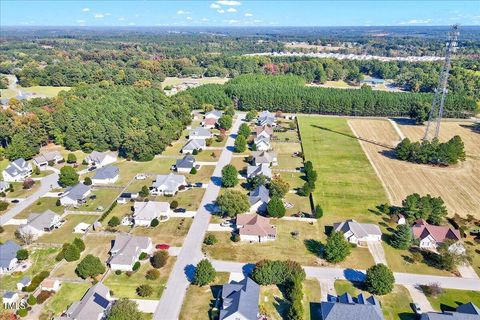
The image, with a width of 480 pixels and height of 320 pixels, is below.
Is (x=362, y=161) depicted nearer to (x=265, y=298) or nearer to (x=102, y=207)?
(x=265, y=298)

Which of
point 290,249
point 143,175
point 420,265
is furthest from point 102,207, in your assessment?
point 420,265

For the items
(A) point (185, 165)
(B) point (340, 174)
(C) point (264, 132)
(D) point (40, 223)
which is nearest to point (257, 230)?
(A) point (185, 165)

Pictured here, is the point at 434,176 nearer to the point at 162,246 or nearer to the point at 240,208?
the point at 240,208

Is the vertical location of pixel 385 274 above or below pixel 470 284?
above

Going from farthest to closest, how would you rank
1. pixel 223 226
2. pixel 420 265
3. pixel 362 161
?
pixel 362 161 < pixel 223 226 < pixel 420 265

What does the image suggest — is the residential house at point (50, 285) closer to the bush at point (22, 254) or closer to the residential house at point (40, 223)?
the bush at point (22, 254)

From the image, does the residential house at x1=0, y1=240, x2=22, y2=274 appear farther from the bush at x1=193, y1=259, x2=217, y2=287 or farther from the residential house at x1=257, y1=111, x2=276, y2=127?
the residential house at x1=257, y1=111, x2=276, y2=127
